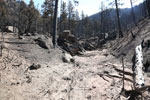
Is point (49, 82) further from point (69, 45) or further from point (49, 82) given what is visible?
point (69, 45)

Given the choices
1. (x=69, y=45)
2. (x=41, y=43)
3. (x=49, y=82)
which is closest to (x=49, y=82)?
(x=49, y=82)

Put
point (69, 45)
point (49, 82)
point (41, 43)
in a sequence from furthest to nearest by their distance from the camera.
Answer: point (69, 45) → point (41, 43) → point (49, 82)

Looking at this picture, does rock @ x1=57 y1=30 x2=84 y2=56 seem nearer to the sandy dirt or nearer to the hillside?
the hillside

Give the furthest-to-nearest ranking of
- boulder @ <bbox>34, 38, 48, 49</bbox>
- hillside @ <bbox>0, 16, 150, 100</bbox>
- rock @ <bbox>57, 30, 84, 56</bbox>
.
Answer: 1. rock @ <bbox>57, 30, 84, 56</bbox>
2. boulder @ <bbox>34, 38, 48, 49</bbox>
3. hillside @ <bbox>0, 16, 150, 100</bbox>

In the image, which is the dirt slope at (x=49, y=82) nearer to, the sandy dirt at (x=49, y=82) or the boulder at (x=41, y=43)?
the sandy dirt at (x=49, y=82)

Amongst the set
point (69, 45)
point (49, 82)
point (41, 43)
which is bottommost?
point (49, 82)

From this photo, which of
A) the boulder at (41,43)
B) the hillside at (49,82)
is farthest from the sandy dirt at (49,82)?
the boulder at (41,43)

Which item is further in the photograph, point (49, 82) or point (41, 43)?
point (41, 43)

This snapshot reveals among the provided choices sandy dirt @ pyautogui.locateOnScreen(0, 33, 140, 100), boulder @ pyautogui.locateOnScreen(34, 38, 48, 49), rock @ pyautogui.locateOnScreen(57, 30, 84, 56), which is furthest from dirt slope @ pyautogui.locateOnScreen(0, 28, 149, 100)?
rock @ pyautogui.locateOnScreen(57, 30, 84, 56)

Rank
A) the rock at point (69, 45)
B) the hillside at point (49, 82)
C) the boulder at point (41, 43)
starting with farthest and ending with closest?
the rock at point (69, 45)
the boulder at point (41, 43)
the hillside at point (49, 82)

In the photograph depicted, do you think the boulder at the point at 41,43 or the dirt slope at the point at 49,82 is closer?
the dirt slope at the point at 49,82

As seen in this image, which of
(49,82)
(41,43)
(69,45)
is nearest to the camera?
(49,82)

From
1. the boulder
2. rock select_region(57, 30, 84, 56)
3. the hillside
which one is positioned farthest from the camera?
rock select_region(57, 30, 84, 56)

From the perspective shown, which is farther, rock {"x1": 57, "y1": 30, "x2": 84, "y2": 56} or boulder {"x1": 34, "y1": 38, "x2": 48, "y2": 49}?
rock {"x1": 57, "y1": 30, "x2": 84, "y2": 56}
